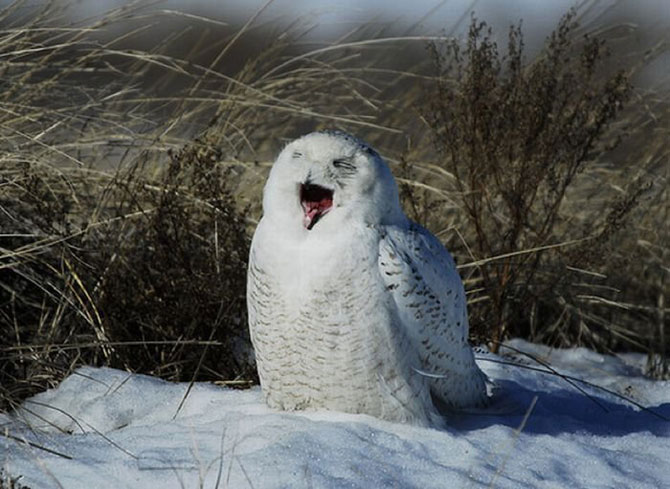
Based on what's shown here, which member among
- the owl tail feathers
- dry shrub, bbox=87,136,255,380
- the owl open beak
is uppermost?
the owl open beak

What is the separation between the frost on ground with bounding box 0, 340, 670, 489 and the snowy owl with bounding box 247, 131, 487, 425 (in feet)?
0.38

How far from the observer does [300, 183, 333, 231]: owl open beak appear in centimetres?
312

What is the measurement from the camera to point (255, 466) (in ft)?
9.36

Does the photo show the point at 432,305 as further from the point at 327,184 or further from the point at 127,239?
the point at 127,239

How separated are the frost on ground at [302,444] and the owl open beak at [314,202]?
0.59 m

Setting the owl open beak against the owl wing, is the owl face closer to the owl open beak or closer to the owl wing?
the owl open beak

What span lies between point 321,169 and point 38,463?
43.3 inches

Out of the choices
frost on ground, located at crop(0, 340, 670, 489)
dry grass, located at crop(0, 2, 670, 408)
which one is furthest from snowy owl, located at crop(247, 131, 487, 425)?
dry grass, located at crop(0, 2, 670, 408)

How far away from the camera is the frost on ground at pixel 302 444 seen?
2.84m

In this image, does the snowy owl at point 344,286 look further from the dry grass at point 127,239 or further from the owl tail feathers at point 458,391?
the dry grass at point 127,239

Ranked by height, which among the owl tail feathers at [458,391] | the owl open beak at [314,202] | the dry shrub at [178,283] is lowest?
the owl tail feathers at [458,391]

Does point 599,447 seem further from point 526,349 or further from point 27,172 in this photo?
point 27,172

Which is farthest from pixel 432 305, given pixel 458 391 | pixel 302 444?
pixel 302 444

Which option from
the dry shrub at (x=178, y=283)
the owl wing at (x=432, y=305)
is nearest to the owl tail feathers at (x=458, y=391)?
the owl wing at (x=432, y=305)
